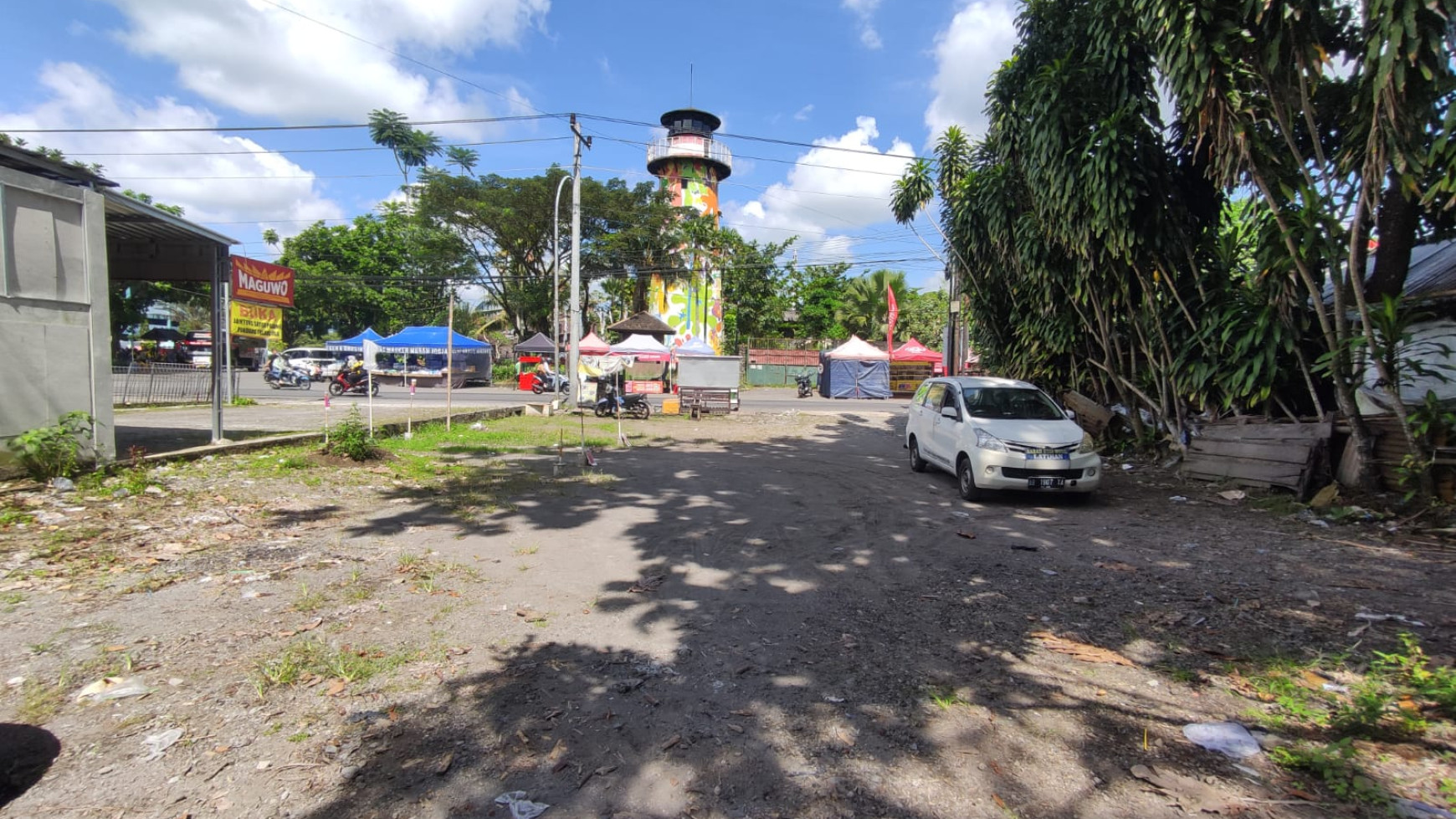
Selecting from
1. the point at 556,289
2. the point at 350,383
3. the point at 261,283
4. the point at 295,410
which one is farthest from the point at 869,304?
the point at 261,283

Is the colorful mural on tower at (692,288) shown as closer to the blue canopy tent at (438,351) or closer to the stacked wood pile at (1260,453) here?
the blue canopy tent at (438,351)

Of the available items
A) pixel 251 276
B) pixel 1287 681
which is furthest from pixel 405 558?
pixel 251 276

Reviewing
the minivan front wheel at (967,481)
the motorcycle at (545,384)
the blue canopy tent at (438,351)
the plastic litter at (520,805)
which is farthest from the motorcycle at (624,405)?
the plastic litter at (520,805)

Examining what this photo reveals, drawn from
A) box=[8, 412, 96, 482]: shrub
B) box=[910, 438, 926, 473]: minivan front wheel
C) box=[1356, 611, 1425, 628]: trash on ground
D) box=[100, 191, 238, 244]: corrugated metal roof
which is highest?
box=[100, 191, 238, 244]: corrugated metal roof

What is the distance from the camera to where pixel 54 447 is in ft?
23.6

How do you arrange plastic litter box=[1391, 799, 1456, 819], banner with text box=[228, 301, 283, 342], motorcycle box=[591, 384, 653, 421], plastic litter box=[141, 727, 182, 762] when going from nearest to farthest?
plastic litter box=[1391, 799, 1456, 819] → plastic litter box=[141, 727, 182, 762] → banner with text box=[228, 301, 283, 342] → motorcycle box=[591, 384, 653, 421]

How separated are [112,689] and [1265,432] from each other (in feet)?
38.6

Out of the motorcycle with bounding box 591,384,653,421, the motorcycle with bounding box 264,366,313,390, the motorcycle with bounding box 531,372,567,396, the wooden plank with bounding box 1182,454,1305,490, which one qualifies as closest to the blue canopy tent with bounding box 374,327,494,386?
the motorcycle with bounding box 264,366,313,390

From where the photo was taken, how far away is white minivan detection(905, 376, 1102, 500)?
8359 millimetres

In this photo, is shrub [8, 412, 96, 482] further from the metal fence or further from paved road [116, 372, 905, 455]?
the metal fence

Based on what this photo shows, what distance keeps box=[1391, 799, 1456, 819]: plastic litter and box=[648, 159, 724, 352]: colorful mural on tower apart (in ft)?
129

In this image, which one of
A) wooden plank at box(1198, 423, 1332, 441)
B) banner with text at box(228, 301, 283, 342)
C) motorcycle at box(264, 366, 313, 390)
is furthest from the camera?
motorcycle at box(264, 366, 313, 390)

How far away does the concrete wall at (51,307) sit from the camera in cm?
Answer: 704

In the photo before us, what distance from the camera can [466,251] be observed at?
40562 millimetres
